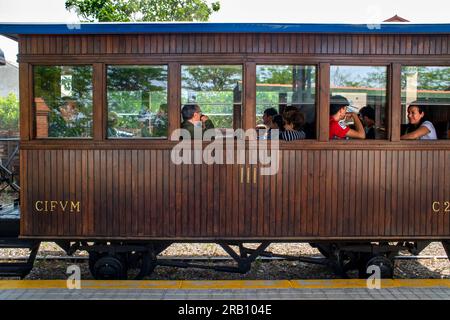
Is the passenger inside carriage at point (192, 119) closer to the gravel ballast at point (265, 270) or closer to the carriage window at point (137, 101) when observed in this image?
the carriage window at point (137, 101)

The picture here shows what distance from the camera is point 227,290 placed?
5.01 m

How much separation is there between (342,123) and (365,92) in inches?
18.2

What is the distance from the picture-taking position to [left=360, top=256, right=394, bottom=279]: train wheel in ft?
17.2

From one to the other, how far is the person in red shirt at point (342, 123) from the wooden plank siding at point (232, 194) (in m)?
0.25

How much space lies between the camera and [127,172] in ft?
16.4

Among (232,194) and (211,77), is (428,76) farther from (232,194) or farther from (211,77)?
(232,194)

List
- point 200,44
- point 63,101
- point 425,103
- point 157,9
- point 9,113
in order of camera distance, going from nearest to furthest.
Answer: point 200,44
point 63,101
point 425,103
point 157,9
point 9,113

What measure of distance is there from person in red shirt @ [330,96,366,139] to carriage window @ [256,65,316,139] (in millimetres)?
240

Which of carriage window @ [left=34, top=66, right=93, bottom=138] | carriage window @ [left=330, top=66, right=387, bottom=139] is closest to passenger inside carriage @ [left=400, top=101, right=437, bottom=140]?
carriage window @ [left=330, top=66, right=387, bottom=139]

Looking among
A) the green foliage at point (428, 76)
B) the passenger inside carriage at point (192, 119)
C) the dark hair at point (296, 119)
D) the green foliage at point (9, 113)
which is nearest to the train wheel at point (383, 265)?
the dark hair at point (296, 119)

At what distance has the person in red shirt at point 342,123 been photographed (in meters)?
5.11

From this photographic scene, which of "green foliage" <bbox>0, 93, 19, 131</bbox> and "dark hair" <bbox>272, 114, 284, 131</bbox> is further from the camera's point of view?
"green foliage" <bbox>0, 93, 19, 131</bbox>

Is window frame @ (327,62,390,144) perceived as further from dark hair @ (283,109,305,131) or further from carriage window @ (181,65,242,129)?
carriage window @ (181,65,242,129)

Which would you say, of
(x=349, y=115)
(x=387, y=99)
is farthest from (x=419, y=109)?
(x=349, y=115)
